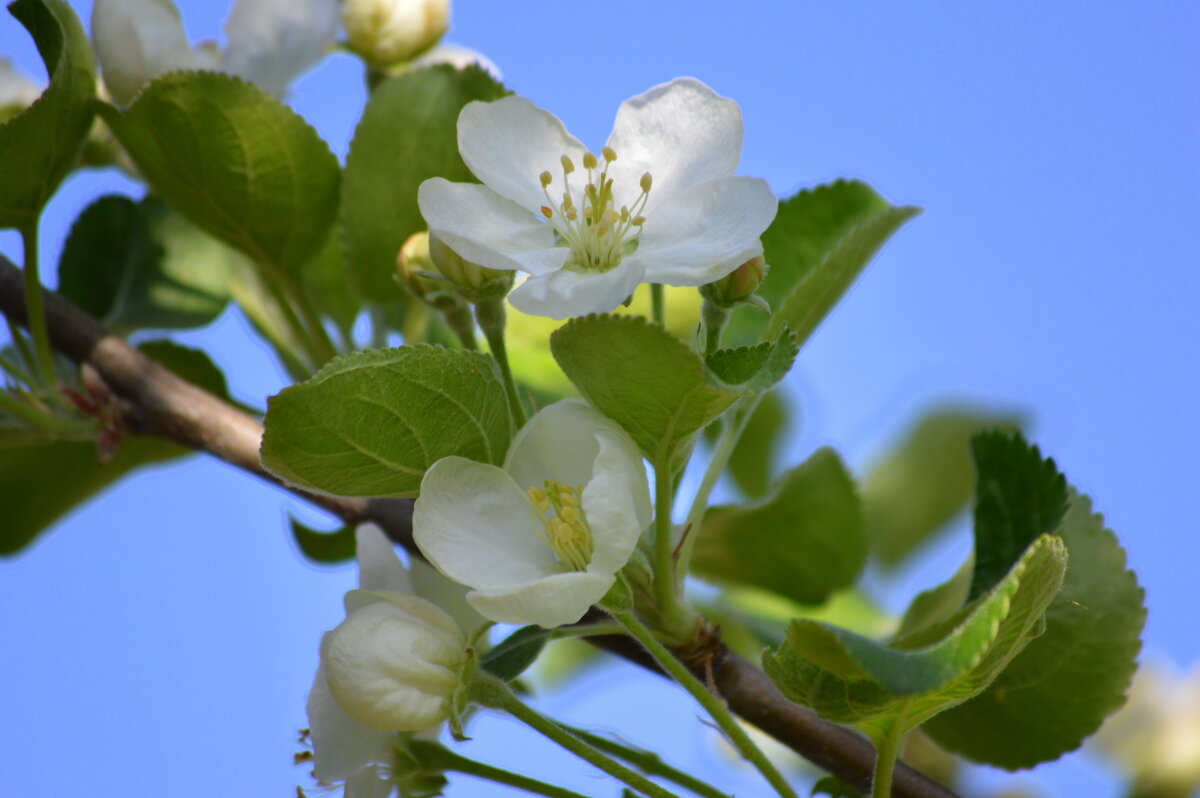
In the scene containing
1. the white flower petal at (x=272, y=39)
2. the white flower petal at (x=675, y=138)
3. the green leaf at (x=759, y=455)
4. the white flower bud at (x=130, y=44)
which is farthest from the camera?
the green leaf at (x=759, y=455)

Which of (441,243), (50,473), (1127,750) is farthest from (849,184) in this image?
(1127,750)

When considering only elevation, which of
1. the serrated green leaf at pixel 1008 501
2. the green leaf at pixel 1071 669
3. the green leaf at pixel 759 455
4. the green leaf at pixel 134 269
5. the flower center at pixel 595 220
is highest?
the green leaf at pixel 759 455

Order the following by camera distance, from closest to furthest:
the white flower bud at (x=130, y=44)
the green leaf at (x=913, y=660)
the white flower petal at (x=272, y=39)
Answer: the green leaf at (x=913, y=660) → the white flower bud at (x=130, y=44) → the white flower petal at (x=272, y=39)

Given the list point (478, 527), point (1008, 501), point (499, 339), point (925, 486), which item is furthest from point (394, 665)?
point (925, 486)

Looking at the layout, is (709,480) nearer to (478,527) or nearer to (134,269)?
(478,527)

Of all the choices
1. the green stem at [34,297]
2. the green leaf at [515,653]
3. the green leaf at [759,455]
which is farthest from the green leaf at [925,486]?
the green stem at [34,297]

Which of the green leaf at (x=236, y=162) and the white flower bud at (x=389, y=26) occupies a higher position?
the white flower bud at (x=389, y=26)

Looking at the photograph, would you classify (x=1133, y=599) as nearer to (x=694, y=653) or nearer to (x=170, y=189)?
(x=694, y=653)

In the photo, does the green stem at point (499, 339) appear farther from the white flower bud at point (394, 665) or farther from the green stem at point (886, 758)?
the green stem at point (886, 758)
